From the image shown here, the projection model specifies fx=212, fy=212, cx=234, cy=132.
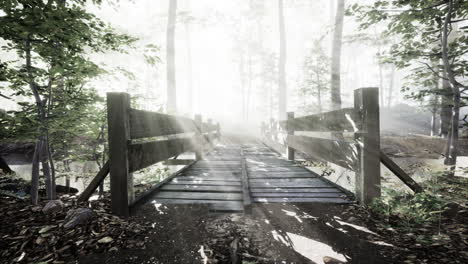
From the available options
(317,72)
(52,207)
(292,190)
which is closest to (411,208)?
(292,190)

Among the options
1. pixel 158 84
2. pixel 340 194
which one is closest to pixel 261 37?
pixel 158 84

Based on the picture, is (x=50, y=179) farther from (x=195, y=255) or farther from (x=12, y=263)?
(x=195, y=255)

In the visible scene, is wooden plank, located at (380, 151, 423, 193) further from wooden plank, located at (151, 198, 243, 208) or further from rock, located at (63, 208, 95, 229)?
rock, located at (63, 208, 95, 229)

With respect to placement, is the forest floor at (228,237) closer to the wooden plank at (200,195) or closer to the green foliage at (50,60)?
the wooden plank at (200,195)

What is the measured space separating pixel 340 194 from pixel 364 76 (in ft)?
227

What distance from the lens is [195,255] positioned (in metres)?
1.94

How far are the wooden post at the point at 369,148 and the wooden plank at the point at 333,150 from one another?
0.19 meters

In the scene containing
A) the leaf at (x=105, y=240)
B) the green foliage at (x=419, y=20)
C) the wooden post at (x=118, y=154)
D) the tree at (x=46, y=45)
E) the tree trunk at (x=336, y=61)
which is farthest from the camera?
the tree trunk at (x=336, y=61)

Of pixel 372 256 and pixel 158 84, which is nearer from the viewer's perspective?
pixel 372 256

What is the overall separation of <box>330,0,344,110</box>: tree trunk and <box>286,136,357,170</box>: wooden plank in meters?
6.08

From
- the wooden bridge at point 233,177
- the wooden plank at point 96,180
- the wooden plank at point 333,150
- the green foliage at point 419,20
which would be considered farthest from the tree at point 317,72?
the wooden plank at point 96,180

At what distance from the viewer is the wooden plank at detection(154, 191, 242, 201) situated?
10.4 feet

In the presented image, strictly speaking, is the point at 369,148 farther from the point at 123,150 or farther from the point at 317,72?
the point at 317,72

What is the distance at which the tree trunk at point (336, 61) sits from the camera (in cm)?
1007
